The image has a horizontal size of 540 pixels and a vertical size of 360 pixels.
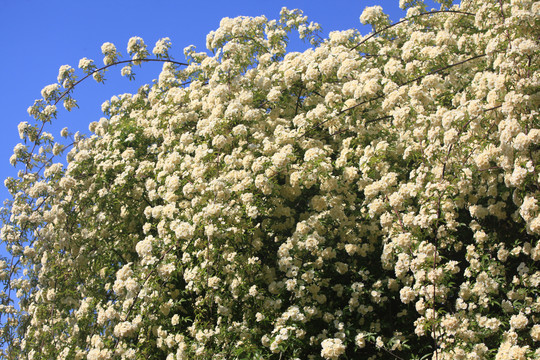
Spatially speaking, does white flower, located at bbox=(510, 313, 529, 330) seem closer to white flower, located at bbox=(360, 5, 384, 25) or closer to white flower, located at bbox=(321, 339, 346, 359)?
white flower, located at bbox=(321, 339, 346, 359)

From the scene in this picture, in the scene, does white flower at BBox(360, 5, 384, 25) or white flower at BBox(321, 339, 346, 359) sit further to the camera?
white flower at BBox(360, 5, 384, 25)

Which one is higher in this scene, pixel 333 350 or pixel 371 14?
pixel 371 14

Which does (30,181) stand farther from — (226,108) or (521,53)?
(521,53)

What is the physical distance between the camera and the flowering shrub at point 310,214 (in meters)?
3.86

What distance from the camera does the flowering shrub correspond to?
3855 millimetres

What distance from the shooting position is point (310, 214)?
4.91 meters

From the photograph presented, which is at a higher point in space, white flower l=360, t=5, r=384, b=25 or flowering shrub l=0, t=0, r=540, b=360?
white flower l=360, t=5, r=384, b=25

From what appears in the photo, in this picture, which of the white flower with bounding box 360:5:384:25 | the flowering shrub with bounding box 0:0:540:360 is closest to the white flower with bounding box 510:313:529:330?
the flowering shrub with bounding box 0:0:540:360

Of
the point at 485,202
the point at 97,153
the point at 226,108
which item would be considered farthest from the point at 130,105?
the point at 485,202

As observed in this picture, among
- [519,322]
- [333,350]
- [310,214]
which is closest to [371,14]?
[310,214]

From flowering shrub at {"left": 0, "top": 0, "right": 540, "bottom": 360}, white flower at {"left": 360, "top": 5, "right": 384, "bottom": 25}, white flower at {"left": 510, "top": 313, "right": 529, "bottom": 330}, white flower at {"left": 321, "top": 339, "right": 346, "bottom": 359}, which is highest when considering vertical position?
white flower at {"left": 360, "top": 5, "right": 384, "bottom": 25}

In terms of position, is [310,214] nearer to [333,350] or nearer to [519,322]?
[333,350]

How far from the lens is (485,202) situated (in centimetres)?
473

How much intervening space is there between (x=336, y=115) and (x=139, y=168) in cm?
207
